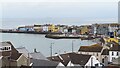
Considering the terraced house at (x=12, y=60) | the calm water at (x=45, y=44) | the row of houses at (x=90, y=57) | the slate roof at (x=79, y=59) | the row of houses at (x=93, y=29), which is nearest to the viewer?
the terraced house at (x=12, y=60)

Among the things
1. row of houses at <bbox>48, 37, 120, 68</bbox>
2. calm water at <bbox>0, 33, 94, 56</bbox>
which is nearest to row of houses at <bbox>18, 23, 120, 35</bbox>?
calm water at <bbox>0, 33, 94, 56</bbox>

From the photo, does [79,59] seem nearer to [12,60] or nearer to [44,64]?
[44,64]

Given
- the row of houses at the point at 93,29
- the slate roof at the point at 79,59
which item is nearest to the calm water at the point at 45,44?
the slate roof at the point at 79,59

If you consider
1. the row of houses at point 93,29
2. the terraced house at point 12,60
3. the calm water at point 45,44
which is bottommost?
the calm water at point 45,44

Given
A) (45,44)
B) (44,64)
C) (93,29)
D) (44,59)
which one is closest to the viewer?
(44,64)

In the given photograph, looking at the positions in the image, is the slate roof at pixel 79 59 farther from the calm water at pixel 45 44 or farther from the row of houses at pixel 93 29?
the row of houses at pixel 93 29

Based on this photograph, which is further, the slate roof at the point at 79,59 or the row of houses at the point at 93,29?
the row of houses at the point at 93,29

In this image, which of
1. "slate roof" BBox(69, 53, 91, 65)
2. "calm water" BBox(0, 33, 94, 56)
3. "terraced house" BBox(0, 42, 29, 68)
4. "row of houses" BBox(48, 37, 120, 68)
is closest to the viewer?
"terraced house" BBox(0, 42, 29, 68)

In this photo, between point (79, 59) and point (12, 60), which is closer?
point (12, 60)

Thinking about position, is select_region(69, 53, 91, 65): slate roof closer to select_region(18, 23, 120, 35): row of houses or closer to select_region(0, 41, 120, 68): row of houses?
select_region(0, 41, 120, 68): row of houses

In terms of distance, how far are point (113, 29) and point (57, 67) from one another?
14.9 meters

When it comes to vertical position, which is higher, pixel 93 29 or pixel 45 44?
pixel 93 29

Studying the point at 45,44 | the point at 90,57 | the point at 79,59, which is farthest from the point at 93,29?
the point at 79,59

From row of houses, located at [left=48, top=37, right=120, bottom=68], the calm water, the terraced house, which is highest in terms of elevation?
the terraced house
